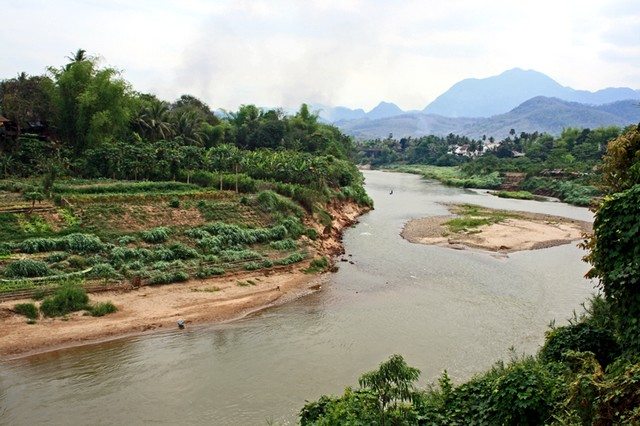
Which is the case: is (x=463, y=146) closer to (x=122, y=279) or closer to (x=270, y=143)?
(x=270, y=143)

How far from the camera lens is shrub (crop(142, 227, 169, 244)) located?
101 feet

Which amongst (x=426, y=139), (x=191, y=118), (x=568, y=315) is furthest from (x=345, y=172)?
(x=426, y=139)

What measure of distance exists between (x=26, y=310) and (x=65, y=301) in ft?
5.12

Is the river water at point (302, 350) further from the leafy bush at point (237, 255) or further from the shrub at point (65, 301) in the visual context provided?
the leafy bush at point (237, 255)

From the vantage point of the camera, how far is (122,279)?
2586cm

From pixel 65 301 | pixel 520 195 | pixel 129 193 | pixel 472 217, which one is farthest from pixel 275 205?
pixel 520 195

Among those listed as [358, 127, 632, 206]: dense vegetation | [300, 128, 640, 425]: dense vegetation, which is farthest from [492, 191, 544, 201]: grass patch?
[300, 128, 640, 425]: dense vegetation

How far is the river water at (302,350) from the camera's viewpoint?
635 inches

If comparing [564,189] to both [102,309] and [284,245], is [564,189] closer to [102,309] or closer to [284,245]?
[284,245]

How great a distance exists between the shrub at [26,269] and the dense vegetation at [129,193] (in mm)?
57

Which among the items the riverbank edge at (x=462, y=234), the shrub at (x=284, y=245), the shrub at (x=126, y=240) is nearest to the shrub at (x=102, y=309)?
the shrub at (x=126, y=240)

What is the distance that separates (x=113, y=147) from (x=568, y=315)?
37.7m

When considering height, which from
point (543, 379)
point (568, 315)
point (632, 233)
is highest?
point (632, 233)

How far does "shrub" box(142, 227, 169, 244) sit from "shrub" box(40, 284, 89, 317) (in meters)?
7.65
